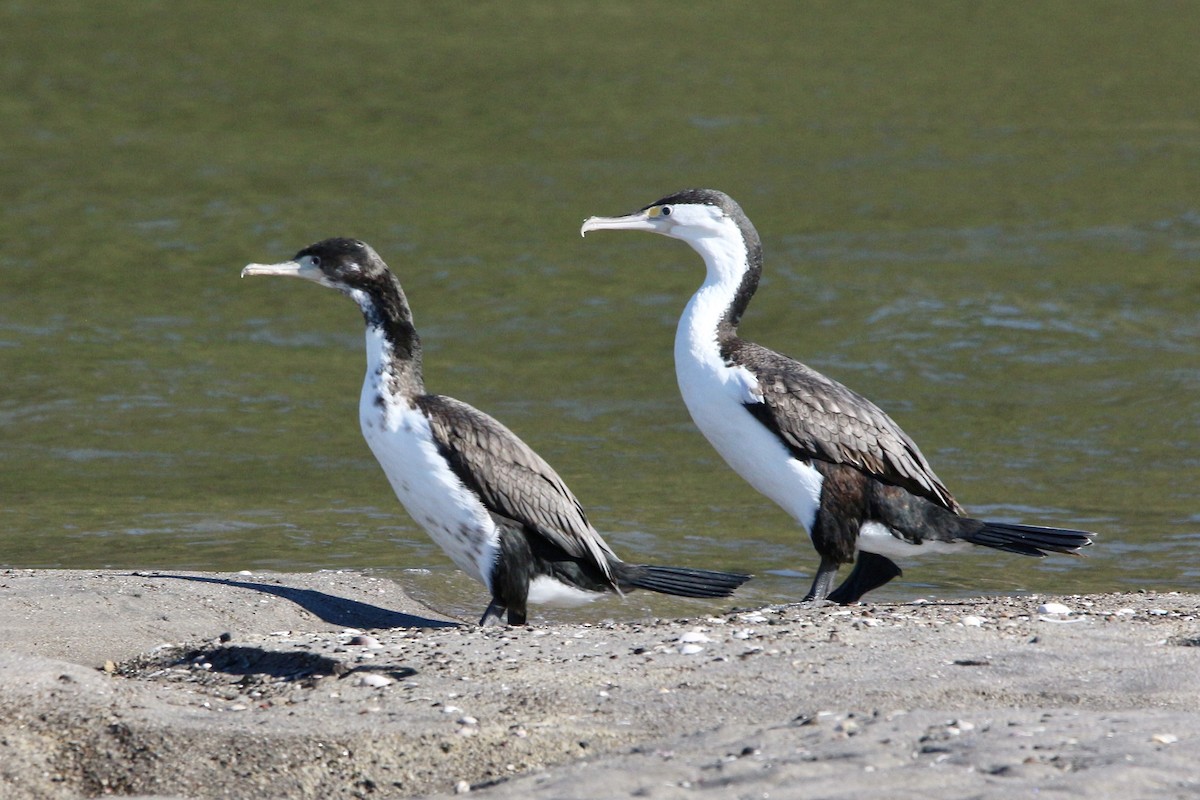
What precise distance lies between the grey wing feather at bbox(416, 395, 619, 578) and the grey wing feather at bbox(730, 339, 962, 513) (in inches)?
38.5

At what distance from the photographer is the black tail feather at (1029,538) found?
7785mm

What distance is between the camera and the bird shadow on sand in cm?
787

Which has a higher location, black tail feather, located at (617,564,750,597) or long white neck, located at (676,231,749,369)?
long white neck, located at (676,231,749,369)

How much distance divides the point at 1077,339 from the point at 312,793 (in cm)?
1178

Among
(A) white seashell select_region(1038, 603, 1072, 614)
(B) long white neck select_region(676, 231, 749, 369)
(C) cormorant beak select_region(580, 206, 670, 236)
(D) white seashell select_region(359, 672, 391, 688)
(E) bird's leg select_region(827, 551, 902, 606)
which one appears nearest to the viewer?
(D) white seashell select_region(359, 672, 391, 688)

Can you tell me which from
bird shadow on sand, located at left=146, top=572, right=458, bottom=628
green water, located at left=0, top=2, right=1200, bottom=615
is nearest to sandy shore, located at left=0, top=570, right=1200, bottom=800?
bird shadow on sand, located at left=146, top=572, right=458, bottom=628

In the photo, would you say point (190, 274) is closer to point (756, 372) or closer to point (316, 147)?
point (316, 147)

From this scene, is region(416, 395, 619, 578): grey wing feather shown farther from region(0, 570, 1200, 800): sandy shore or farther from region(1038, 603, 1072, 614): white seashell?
region(1038, 603, 1072, 614): white seashell

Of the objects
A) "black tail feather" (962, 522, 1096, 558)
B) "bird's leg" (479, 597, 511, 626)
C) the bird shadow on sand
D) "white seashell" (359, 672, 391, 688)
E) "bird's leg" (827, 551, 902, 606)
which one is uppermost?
"black tail feather" (962, 522, 1096, 558)

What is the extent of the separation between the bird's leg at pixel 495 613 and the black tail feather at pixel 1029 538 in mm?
2106

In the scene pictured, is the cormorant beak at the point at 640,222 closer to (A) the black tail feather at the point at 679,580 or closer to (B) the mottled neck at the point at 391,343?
(B) the mottled neck at the point at 391,343

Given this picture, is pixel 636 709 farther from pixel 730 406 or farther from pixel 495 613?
pixel 730 406

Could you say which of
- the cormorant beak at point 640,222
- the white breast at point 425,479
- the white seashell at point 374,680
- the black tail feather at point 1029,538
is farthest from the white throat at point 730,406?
the white seashell at point 374,680

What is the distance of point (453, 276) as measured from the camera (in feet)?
58.3
